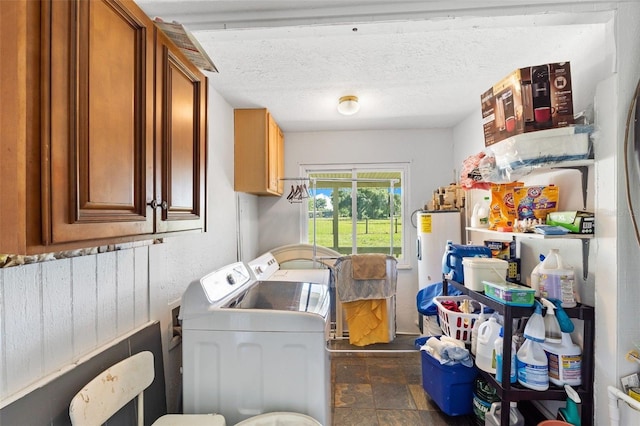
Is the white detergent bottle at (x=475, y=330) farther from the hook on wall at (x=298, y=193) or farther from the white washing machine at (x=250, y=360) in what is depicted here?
the hook on wall at (x=298, y=193)

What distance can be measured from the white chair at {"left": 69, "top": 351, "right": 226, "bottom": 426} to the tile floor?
108 centimetres

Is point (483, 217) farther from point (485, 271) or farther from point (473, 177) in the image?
point (485, 271)

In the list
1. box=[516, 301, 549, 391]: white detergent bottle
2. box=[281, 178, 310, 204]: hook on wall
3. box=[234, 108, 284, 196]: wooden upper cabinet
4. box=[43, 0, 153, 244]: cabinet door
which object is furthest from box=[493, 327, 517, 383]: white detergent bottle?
box=[281, 178, 310, 204]: hook on wall

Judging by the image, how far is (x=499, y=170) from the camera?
177 cm

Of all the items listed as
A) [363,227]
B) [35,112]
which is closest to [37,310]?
[35,112]

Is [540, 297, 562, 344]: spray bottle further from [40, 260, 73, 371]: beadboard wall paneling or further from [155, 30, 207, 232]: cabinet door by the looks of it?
[40, 260, 73, 371]: beadboard wall paneling

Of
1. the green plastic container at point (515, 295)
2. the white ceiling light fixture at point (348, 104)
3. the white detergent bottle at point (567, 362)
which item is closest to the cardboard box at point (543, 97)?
the green plastic container at point (515, 295)

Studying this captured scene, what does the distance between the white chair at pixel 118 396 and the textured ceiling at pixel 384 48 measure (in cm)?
152

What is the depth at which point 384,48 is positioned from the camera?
1.76m

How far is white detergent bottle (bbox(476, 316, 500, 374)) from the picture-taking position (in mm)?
1727

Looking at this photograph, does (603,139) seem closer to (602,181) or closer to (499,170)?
(602,181)

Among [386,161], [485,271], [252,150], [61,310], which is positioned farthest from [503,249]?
[61,310]

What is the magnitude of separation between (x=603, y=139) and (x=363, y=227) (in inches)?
94.3

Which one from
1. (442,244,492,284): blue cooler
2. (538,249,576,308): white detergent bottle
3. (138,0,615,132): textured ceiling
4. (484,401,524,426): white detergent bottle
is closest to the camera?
(138,0,615,132): textured ceiling
